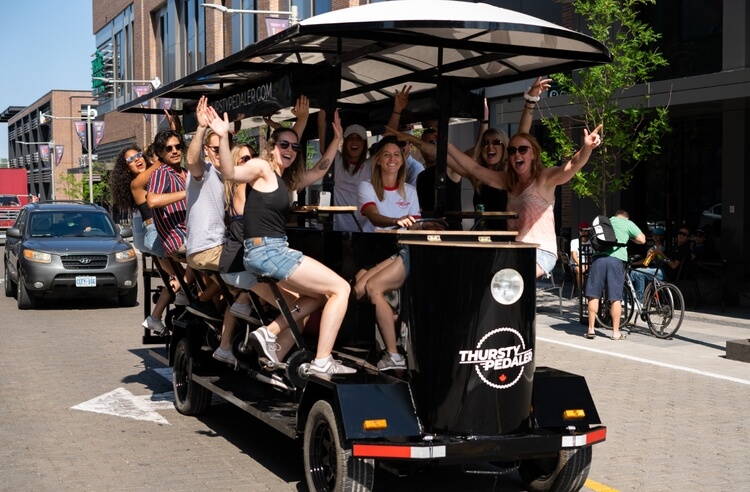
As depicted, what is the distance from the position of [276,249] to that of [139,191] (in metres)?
3.26

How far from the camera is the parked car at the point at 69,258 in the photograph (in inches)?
647

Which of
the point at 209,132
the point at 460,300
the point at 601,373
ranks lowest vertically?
the point at 601,373

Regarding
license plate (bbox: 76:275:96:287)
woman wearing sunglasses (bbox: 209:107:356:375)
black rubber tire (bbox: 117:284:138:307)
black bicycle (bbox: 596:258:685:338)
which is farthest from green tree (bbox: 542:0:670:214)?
Result: woman wearing sunglasses (bbox: 209:107:356:375)

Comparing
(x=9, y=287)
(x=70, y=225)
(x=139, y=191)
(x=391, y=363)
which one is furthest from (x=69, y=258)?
(x=391, y=363)

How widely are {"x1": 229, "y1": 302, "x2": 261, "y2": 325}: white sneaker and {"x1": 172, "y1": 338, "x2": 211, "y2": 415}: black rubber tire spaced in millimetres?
1042

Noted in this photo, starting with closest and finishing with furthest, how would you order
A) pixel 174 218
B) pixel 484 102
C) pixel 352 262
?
pixel 352 262 → pixel 484 102 → pixel 174 218

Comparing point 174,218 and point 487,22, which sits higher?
point 487,22

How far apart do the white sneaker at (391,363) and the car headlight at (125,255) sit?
11.6 meters

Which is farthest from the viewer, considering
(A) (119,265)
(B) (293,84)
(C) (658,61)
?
(A) (119,265)

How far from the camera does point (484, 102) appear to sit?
7.78 meters

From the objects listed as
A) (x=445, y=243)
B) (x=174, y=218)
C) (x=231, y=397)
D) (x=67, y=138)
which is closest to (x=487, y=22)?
(x=445, y=243)

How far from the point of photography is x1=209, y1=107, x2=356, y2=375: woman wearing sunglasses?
6234 mm

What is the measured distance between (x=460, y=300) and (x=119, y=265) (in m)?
12.4

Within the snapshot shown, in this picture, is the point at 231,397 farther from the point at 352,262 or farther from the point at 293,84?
the point at 293,84
